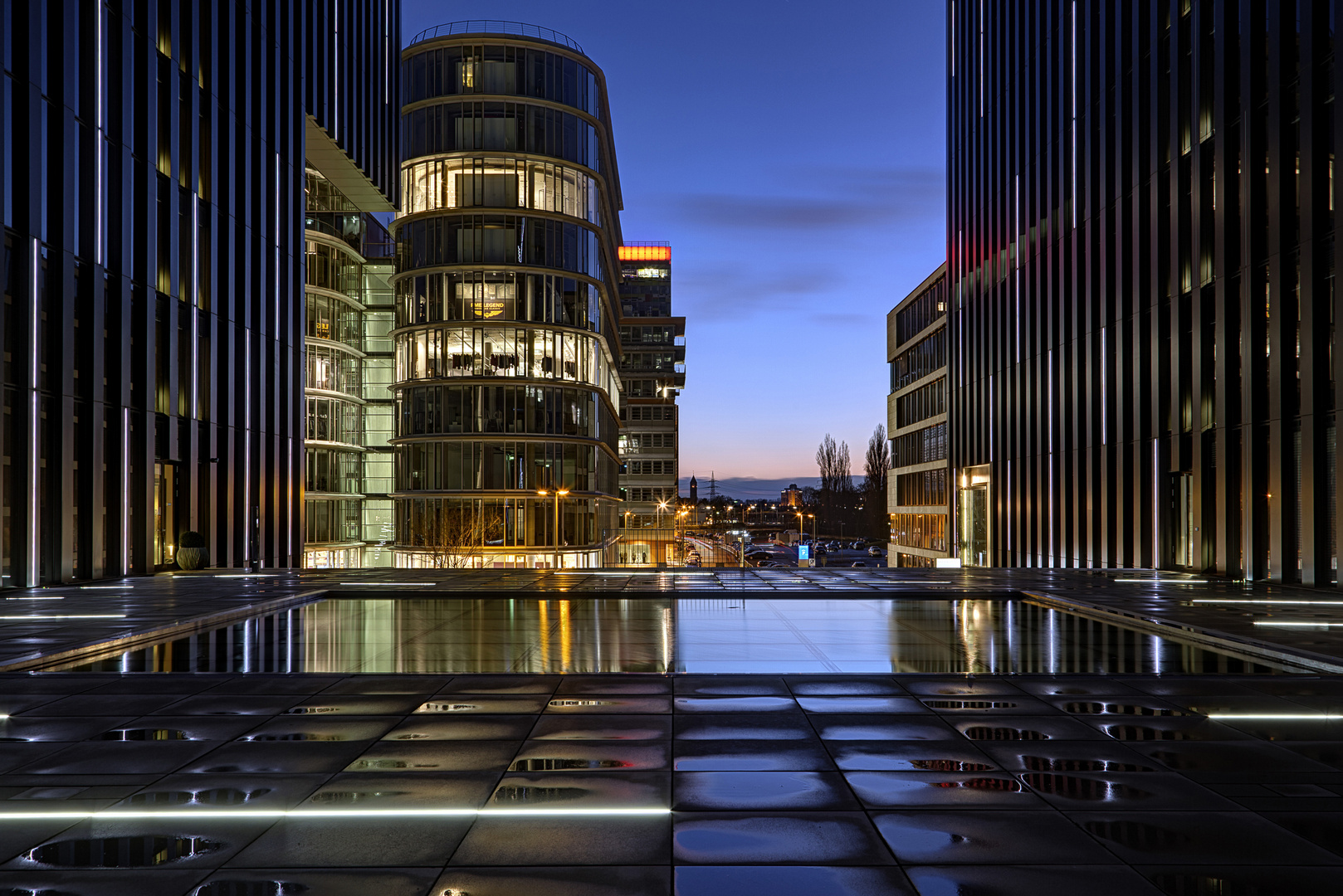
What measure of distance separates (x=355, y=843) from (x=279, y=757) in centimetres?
242

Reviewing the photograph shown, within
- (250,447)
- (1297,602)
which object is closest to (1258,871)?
(1297,602)

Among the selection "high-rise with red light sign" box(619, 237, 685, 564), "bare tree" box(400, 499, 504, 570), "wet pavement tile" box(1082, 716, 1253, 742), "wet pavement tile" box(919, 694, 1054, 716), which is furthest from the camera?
"high-rise with red light sign" box(619, 237, 685, 564)

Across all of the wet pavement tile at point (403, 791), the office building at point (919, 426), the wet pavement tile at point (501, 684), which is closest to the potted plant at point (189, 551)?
the wet pavement tile at point (501, 684)

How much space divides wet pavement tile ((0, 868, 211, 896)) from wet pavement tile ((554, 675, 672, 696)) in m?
5.52

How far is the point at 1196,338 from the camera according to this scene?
32188 millimetres

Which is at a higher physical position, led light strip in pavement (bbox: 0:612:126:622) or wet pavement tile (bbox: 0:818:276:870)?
wet pavement tile (bbox: 0:818:276:870)

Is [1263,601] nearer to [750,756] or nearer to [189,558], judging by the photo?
[750,756]

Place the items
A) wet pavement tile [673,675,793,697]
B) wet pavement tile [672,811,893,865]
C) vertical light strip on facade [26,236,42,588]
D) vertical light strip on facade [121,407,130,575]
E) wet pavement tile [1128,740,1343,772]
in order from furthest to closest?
vertical light strip on facade [121,407,130,575], vertical light strip on facade [26,236,42,588], wet pavement tile [673,675,793,697], wet pavement tile [1128,740,1343,772], wet pavement tile [672,811,893,865]

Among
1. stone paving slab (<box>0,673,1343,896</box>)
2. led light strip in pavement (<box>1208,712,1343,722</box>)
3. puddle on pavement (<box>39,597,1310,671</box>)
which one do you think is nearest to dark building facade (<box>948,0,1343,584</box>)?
puddle on pavement (<box>39,597,1310,671</box>)

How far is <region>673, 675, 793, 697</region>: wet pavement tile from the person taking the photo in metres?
11.1

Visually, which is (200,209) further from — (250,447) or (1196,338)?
(1196,338)

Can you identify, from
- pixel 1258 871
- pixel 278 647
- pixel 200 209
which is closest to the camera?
pixel 1258 871

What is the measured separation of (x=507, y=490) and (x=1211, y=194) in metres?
43.3

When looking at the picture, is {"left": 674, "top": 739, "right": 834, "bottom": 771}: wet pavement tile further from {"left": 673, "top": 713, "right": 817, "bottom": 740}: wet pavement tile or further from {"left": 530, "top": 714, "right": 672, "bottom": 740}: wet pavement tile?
{"left": 530, "top": 714, "right": 672, "bottom": 740}: wet pavement tile
